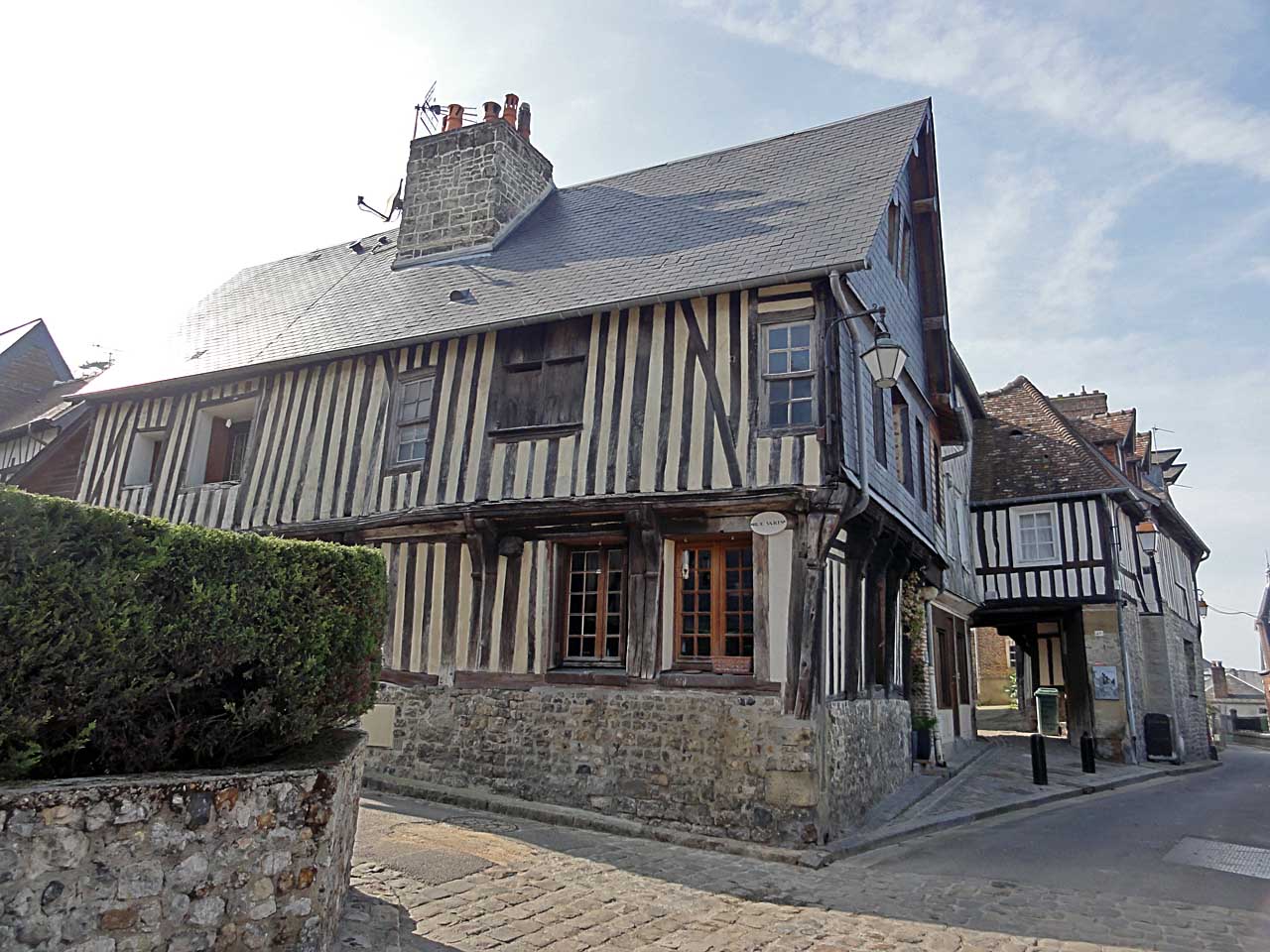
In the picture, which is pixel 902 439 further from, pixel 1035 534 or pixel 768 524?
pixel 1035 534

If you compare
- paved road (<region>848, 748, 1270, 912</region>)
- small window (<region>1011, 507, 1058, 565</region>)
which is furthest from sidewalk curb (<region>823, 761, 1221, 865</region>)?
small window (<region>1011, 507, 1058, 565</region>)

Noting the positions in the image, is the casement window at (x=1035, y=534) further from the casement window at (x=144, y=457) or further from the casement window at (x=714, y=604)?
the casement window at (x=144, y=457)

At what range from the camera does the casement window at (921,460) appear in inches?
427

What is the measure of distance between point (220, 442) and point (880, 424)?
804 centimetres

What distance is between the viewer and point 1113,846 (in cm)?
745

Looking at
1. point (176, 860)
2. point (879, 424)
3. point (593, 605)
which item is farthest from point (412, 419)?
point (176, 860)

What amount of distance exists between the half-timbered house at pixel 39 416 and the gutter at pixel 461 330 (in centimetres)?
213

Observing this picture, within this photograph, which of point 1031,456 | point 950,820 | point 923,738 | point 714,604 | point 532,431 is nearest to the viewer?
point 714,604

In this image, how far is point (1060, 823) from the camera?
28.5 ft

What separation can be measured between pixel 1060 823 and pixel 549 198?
9.88 m

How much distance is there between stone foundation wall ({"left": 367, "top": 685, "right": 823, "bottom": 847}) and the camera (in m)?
7.11

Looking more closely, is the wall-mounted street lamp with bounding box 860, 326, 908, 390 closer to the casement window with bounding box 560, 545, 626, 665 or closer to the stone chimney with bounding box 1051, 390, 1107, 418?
the casement window with bounding box 560, 545, 626, 665

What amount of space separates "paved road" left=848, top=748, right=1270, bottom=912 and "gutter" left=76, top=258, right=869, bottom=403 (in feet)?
15.4

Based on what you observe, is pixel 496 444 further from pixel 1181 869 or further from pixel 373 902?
pixel 1181 869
